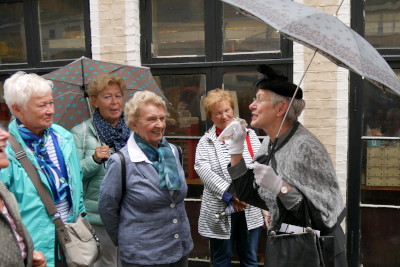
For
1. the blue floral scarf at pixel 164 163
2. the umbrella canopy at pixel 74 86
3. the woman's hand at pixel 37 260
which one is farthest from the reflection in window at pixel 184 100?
the woman's hand at pixel 37 260

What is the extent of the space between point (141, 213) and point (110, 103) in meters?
0.94

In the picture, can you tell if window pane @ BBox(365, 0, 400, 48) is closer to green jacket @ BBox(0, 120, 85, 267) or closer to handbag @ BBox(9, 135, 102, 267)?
handbag @ BBox(9, 135, 102, 267)

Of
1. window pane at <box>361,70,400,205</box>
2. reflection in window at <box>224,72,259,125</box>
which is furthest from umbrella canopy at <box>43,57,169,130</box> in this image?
window pane at <box>361,70,400,205</box>

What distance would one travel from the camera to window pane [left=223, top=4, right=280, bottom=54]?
4.05 metres

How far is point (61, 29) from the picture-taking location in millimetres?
4578

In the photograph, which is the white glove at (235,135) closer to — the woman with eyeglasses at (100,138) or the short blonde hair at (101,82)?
the woman with eyeglasses at (100,138)

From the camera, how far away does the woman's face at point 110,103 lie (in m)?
3.09

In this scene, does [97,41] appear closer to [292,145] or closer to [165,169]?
[165,169]

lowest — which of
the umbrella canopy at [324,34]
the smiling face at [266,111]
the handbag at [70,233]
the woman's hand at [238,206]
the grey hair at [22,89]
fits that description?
the woman's hand at [238,206]

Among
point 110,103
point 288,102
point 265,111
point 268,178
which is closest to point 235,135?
point 265,111

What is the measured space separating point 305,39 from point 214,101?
67.3 inches

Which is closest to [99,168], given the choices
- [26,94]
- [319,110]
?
[26,94]

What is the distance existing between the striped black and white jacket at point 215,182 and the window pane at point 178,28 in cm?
118

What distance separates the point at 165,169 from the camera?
260 centimetres
